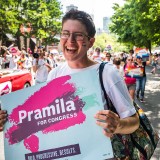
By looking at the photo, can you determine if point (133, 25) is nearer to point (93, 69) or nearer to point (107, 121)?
point (93, 69)

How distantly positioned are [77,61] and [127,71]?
713cm

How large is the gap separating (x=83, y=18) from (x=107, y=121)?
0.66 metres

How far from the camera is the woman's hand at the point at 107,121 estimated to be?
1.53 meters

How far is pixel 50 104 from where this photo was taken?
5.59 ft

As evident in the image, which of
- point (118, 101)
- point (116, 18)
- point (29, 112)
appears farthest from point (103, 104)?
point (116, 18)

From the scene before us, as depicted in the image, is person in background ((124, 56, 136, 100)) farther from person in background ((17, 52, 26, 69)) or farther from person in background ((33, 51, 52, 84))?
person in background ((17, 52, 26, 69))

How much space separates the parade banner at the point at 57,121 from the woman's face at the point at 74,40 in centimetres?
22

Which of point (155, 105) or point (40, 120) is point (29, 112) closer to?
point (40, 120)

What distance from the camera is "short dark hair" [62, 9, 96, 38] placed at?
187 cm

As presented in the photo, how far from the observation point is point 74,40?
6.11ft

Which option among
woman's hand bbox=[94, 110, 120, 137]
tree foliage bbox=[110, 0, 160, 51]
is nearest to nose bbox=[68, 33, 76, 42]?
woman's hand bbox=[94, 110, 120, 137]

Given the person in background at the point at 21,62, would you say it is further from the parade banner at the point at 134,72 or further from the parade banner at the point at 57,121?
the parade banner at the point at 57,121

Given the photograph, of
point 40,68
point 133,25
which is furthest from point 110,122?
point 133,25

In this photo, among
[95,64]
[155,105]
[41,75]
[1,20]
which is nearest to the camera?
[95,64]
